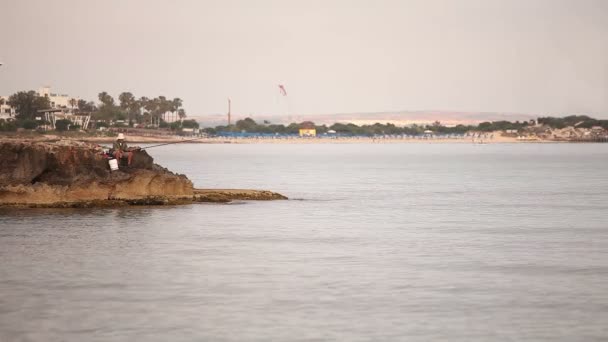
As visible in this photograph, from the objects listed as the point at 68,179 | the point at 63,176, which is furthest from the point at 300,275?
the point at 63,176

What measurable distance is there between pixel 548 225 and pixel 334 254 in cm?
1229

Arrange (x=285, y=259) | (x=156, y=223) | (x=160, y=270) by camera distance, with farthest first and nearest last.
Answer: (x=156, y=223) < (x=285, y=259) < (x=160, y=270)

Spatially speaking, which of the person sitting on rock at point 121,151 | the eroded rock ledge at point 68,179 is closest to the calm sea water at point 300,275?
the eroded rock ledge at point 68,179

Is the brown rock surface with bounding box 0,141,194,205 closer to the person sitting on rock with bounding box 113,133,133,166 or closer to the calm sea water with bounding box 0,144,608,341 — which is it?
the person sitting on rock with bounding box 113,133,133,166

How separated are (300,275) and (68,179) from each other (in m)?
19.5

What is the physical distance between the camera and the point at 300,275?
24.1 metres

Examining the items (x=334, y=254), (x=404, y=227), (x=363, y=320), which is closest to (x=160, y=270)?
(x=334, y=254)

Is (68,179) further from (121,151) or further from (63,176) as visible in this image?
(121,151)

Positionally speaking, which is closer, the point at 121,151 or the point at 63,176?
the point at 63,176

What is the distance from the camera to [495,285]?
74.2 feet

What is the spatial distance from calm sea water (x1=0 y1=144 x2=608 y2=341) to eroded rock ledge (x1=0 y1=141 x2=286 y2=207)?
127cm

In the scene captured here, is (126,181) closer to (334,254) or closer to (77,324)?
(334,254)

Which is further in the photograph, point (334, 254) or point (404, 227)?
point (404, 227)

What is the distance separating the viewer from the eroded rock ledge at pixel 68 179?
40156 millimetres
